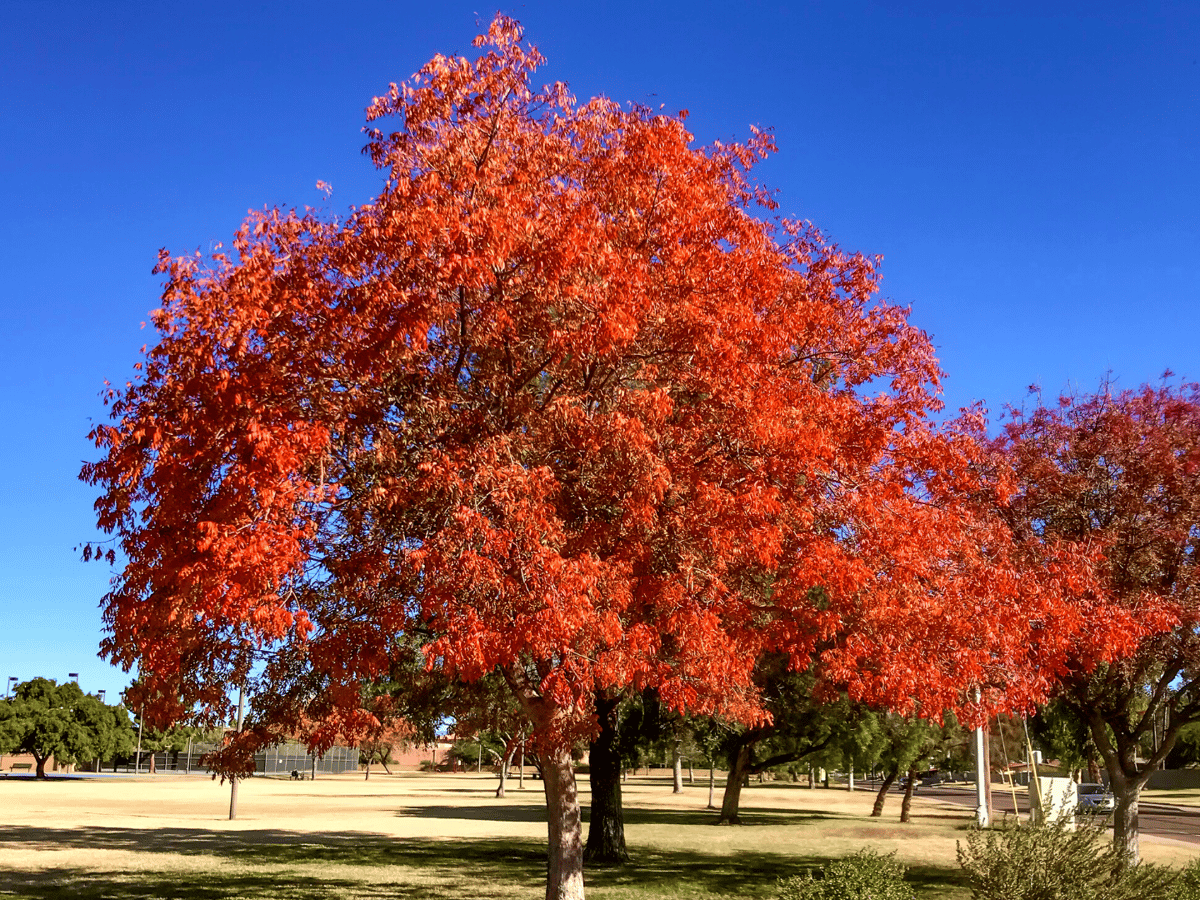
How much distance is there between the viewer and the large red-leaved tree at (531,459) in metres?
11.9

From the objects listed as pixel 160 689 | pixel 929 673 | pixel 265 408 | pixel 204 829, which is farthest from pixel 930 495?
pixel 204 829

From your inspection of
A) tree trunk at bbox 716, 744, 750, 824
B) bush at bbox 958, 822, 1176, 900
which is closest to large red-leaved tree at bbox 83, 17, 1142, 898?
bush at bbox 958, 822, 1176, 900

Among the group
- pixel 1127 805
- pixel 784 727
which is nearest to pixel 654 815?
pixel 784 727

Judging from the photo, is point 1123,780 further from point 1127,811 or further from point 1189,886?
point 1189,886

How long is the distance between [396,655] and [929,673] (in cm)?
759

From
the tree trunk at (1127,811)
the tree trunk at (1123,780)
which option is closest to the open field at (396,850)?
the tree trunk at (1127,811)

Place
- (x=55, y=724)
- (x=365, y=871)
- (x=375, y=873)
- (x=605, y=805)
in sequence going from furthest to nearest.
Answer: (x=55, y=724)
(x=605, y=805)
(x=365, y=871)
(x=375, y=873)

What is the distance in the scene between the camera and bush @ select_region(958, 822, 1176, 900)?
12.2 m

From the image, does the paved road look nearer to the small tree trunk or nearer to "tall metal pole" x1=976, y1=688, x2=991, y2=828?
"tall metal pole" x1=976, y1=688, x2=991, y2=828

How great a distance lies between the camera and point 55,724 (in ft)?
301

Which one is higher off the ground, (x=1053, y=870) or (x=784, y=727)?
(x=1053, y=870)

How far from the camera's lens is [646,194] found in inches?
546

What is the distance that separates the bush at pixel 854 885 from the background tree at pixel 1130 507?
27.0 feet

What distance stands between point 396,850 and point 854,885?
73.4 ft
